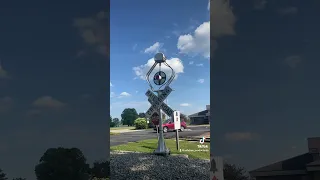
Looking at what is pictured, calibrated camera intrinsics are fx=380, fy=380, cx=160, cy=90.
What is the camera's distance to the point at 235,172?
301 inches

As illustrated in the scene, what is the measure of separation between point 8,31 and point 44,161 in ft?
9.03

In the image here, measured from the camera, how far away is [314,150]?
24.4ft

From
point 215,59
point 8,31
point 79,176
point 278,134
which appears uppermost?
point 8,31

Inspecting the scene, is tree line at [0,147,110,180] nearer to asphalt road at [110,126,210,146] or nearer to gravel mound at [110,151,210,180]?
gravel mound at [110,151,210,180]

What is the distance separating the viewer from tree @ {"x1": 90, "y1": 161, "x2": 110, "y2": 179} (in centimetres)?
795

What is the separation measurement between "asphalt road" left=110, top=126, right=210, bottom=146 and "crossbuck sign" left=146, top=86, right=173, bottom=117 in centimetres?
47

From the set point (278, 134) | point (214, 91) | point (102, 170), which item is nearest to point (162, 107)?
point (214, 91)

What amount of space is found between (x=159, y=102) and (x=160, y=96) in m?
0.14

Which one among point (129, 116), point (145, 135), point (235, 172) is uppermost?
point (129, 116)

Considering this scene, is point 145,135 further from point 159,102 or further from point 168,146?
point 159,102

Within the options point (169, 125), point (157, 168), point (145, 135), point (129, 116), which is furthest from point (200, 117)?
point (129, 116)

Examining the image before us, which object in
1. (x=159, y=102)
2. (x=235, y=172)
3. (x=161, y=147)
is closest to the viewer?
(x=235, y=172)

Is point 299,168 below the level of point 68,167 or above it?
below

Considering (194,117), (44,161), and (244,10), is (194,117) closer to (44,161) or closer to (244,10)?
(244,10)
